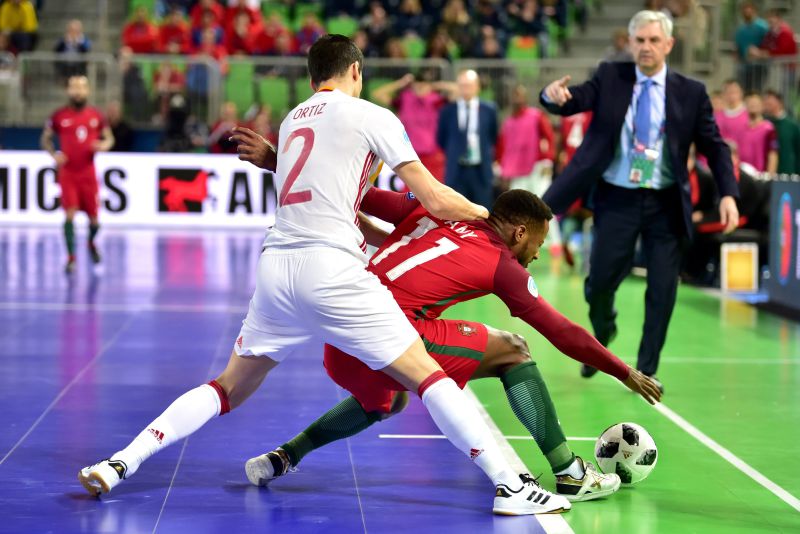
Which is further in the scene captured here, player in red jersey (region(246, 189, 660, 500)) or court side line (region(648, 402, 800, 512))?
court side line (region(648, 402, 800, 512))

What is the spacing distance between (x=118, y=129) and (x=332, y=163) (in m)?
17.7

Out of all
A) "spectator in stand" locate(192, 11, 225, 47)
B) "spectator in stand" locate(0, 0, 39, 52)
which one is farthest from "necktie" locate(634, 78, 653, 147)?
"spectator in stand" locate(0, 0, 39, 52)

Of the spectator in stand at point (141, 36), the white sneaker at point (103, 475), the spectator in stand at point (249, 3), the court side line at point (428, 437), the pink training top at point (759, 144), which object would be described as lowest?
the court side line at point (428, 437)

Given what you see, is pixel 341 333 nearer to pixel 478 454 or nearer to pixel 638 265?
pixel 478 454

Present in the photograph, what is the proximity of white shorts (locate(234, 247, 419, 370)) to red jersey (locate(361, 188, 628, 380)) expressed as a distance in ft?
0.90

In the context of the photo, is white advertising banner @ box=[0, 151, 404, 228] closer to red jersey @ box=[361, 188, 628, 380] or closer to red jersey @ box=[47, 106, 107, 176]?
red jersey @ box=[47, 106, 107, 176]

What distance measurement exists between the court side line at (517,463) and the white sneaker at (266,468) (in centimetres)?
119

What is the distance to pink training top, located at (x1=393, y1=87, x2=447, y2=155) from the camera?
65.8ft

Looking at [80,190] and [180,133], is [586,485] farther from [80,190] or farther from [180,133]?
[180,133]

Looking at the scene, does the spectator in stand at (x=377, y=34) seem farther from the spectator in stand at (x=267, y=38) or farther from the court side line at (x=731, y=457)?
the court side line at (x=731, y=457)

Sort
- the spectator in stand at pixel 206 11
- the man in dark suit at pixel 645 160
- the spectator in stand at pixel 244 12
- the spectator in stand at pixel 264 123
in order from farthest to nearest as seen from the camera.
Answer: the spectator in stand at pixel 206 11 → the spectator in stand at pixel 244 12 → the spectator in stand at pixel 264 123 → the man in dark suit at pixel 645 160

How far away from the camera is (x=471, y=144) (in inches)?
667

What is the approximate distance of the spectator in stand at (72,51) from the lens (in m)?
24.0

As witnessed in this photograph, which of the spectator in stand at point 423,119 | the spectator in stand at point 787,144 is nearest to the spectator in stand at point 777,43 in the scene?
the spectator in stand at point 787,144
